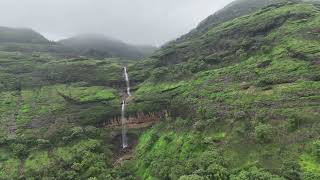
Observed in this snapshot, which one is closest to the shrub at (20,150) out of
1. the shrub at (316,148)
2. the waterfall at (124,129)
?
the waterfall at (124,129)

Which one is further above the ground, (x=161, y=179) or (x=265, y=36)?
(x=265, y=36)

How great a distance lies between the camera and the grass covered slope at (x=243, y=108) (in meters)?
69.4

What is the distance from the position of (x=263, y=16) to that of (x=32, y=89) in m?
101

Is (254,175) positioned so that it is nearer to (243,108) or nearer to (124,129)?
(243,108)

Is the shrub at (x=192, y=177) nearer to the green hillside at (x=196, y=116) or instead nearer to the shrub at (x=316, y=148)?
the green hillside at (x=196, y=116)

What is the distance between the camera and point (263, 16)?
610ft

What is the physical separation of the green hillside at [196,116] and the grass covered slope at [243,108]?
0.81 ft

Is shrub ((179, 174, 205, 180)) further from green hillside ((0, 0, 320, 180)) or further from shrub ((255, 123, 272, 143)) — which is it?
shrub ((255, 123, 272, 143))

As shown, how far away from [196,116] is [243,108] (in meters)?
11.3

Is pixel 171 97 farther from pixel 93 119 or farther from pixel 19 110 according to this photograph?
pixel 19 110

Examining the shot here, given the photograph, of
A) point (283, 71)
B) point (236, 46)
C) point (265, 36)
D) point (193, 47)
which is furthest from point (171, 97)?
point (193, 47)

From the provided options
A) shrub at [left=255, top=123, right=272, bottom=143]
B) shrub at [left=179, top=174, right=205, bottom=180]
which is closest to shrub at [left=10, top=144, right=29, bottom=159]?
shrub at [left=179, top=174, right=205, bottom=180]

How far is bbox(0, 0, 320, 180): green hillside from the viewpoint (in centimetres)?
7250

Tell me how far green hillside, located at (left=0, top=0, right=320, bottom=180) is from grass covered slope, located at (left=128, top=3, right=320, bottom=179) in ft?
0.81
